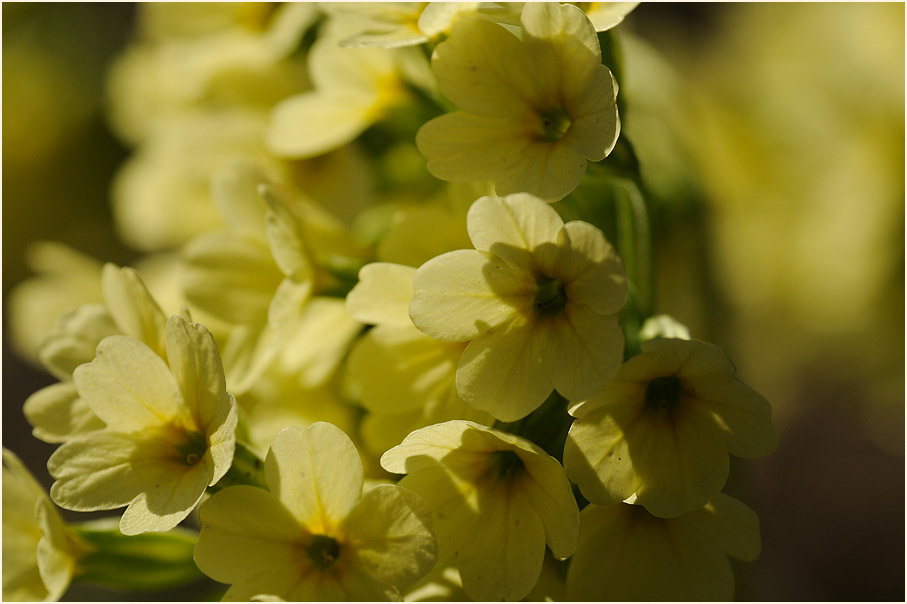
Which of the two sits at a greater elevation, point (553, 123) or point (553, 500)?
point (553, 123)

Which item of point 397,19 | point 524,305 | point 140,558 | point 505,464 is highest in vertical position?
point 397,19

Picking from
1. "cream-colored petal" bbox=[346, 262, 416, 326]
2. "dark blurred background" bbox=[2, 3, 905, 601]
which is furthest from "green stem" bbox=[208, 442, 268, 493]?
"dark blurred background" bbox=[2, 3, 905, 601]

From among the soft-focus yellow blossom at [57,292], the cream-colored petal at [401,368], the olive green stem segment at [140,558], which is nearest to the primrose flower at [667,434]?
the cream-colored petal at [401,368]

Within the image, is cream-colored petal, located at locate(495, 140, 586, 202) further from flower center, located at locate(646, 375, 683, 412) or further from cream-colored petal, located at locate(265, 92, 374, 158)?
cream-colored petal, located at locate(265, 92, 374, 158)

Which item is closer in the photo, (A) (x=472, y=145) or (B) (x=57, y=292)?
(A) (x=472, y=145)

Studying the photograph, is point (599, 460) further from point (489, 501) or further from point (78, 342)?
point (78, 342)

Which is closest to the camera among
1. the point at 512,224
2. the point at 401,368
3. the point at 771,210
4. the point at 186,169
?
the point at 512,224

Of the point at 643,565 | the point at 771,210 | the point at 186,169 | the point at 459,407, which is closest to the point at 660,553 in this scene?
the point at 643,565

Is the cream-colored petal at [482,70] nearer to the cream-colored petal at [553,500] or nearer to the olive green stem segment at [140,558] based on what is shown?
the cream-colored petal at [553,500]
